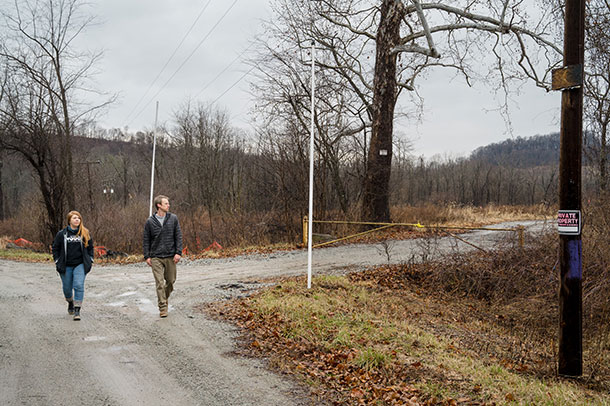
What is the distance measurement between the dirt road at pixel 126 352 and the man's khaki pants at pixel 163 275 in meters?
0.38

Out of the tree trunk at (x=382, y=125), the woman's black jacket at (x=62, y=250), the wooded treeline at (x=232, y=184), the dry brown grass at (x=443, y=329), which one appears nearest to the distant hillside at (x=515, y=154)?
the wooded treeline at (x=232, y=184)

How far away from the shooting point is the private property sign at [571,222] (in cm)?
621

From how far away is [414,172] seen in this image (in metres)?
74.4

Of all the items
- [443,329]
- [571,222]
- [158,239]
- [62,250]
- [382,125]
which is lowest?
[443,329]

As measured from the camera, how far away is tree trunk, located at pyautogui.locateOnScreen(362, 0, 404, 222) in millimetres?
21188

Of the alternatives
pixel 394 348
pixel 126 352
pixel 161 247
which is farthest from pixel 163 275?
pixel 394 348

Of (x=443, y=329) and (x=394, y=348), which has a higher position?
(x=394, y=348)

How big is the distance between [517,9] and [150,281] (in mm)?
16013

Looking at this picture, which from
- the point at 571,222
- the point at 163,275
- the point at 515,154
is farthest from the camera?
the point at 515,154

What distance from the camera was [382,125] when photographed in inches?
853

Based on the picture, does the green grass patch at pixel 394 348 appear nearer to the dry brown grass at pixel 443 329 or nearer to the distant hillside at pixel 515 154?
the dry brown grass at pixel 443 329

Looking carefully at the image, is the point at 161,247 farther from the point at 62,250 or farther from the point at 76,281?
the point at 62,250

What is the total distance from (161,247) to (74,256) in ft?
5.07

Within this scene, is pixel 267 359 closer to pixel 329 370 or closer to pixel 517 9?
pixel 329 370
